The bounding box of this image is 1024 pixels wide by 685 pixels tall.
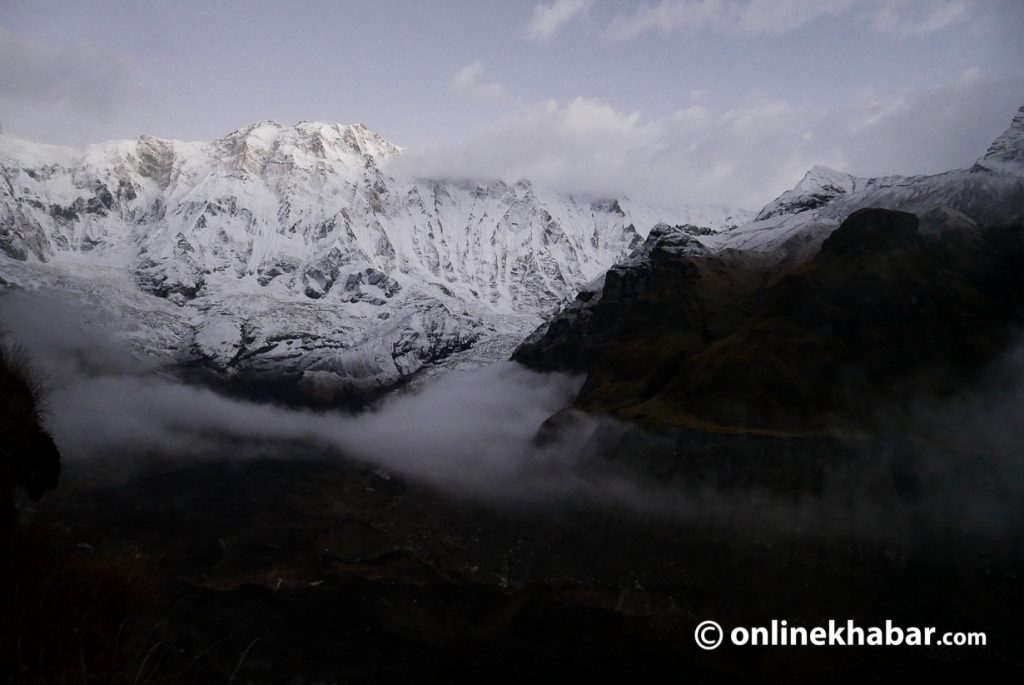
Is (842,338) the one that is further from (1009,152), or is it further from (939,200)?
(1009,152)

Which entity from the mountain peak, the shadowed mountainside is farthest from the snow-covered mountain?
the shadowed mountainside

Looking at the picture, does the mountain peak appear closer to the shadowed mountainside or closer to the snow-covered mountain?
the snow-covered mountain

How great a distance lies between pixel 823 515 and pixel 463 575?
183 feet

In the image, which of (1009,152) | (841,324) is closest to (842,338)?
(841,324)

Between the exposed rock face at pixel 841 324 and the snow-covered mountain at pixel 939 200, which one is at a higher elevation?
the snow-covered mountain at pixel 939 200

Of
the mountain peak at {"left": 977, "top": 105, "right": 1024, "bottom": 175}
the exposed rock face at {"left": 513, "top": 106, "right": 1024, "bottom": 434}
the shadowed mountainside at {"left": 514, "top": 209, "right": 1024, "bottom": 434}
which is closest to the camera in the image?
the shadowed mountainside at {"left": 514, "top": 209, "right": 1024, "bottom": 434}

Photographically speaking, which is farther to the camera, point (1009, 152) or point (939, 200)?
point (1009, 152)

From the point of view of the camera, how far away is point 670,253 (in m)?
179

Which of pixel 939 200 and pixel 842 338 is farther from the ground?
pixel 939 200

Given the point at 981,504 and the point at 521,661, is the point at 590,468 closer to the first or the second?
the point at 521,661

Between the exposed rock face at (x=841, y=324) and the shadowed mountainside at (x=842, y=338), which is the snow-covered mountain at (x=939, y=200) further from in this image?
the shadowed mountainside at (x=842, y=338)

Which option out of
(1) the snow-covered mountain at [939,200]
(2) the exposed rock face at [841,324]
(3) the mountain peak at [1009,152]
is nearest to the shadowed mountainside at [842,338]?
(2) the exposed rock face at [841,324]

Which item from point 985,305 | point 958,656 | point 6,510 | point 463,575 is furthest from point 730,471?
point 6,510

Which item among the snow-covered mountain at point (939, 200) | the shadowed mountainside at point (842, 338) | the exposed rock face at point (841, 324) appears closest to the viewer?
the shadowed mountainside at point (842, 338)
